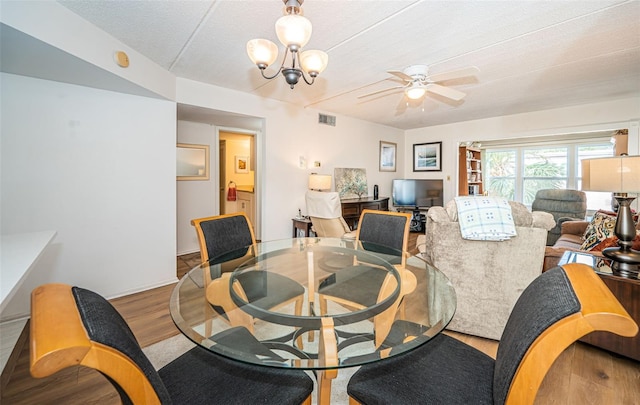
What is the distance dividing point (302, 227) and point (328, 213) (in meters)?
0.86

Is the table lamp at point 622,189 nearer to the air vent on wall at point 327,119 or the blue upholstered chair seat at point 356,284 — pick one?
the blue upholstered chair seat at point 356,284

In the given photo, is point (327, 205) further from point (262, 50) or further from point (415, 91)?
point (262, 50)

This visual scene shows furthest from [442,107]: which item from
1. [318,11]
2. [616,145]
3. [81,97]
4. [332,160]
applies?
[81,97]

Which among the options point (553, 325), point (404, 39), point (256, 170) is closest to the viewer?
point (553, 325)

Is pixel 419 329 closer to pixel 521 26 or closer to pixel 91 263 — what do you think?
pixel 521 26

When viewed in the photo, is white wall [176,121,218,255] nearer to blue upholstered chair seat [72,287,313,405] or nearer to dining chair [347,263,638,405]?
blue upholstered chair seat [72,287,313,405]

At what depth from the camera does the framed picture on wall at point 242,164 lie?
5.87m

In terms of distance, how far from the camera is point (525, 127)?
15.8 feet

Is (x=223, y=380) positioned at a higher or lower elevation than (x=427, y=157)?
lower

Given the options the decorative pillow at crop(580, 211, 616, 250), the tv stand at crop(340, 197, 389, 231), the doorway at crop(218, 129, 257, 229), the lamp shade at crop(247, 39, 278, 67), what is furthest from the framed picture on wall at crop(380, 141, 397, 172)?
the lamp shade at crop(247, 39, 278, 67)

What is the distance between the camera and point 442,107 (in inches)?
177

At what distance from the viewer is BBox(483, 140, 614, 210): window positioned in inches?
238

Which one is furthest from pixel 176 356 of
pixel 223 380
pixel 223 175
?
pixel 223 175

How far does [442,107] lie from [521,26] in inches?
93.9
